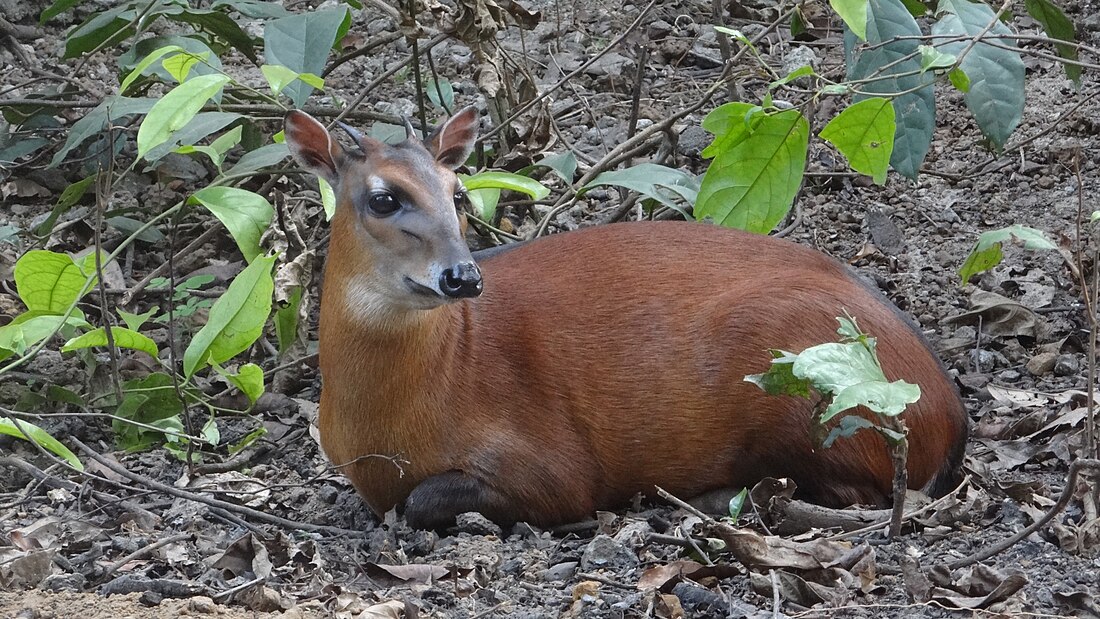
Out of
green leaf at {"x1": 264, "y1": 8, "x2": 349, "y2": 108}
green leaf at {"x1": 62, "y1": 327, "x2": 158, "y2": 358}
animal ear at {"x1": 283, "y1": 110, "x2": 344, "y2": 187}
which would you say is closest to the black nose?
animal ear at {"x1": 283, "y1": 110, "x2": 344, "y2": 187}

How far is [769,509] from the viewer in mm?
4719

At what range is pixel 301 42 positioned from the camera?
19.7 feet

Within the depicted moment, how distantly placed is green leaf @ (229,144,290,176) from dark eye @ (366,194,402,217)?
1.02 metres

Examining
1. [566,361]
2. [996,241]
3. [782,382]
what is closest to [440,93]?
[566,361]

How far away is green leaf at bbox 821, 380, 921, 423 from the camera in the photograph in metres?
3.51

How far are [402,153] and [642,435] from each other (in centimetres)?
148

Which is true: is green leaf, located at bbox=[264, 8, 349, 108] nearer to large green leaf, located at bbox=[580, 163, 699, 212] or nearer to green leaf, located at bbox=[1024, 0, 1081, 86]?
large green leaf, located at bbox=[580, 163, 699, 212]

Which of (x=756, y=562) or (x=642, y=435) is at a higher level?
(x=756, y=562)

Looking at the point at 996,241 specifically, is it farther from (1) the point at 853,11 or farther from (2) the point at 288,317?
(2) the point at 288,317

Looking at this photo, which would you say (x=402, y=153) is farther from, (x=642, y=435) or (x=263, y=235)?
(x=642, y=435)

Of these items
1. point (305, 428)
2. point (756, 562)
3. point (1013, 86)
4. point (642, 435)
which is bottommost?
point (305, 428)

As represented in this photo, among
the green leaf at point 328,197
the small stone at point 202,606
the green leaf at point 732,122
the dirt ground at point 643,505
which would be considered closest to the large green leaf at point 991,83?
the dirt ground at point 643,505

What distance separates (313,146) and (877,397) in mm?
2611

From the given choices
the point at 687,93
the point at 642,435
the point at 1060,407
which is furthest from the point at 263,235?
the point at 687,93
